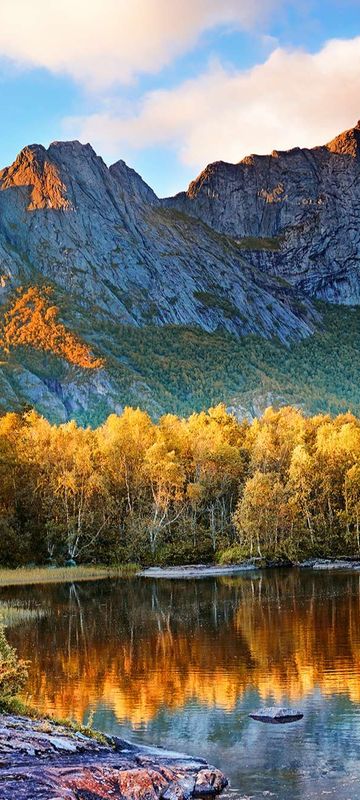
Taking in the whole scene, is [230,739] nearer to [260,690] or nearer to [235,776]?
[235,776]

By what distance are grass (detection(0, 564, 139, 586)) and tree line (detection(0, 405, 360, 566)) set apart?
392cm

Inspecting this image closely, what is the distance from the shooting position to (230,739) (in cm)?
2444

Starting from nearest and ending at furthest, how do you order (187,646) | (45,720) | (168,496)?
1. (45,720)
2. (187,646)
3. (168,496)

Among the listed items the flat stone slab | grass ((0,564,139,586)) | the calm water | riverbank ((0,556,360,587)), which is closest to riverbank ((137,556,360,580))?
riverbank ((0,556,360,587))

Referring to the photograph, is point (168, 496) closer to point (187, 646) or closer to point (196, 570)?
point (196, 570)

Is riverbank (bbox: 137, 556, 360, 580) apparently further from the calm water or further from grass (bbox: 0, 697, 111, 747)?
grass (bbox: 0, 697, 111, 747)

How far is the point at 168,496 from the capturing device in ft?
311

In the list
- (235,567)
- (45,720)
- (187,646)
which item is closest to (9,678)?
(45,720)

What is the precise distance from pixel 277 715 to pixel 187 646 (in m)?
15.1

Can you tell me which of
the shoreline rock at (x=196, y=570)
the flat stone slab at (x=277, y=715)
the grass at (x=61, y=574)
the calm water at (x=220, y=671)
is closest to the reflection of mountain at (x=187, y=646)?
the calm water at (x=220, y=671)

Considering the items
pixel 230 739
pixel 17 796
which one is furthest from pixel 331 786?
pixel 17 796

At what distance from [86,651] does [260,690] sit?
12.7m

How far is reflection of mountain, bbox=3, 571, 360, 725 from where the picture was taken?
30.8 metres

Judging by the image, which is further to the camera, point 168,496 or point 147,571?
point 168,496
